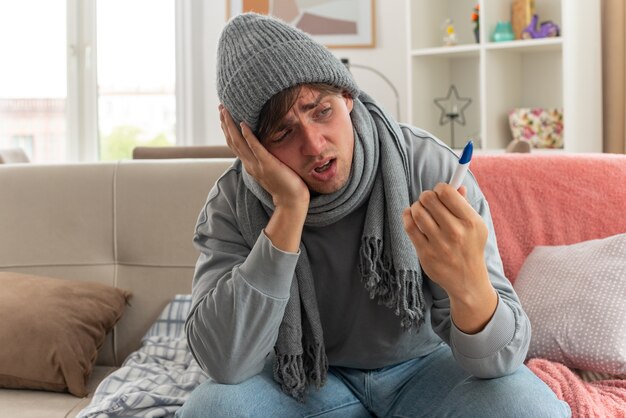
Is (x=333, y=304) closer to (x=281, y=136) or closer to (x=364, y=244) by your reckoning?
(x=364, y=244)

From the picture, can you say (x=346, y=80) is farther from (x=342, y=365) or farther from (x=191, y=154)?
(x=191, y=154)

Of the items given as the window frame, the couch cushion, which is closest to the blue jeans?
the couch cushion

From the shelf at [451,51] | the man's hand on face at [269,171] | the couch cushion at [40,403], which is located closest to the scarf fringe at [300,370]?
the man's hand on face at [269,171]

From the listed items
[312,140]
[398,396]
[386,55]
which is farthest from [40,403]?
[386,55]

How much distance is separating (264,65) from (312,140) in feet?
0.46

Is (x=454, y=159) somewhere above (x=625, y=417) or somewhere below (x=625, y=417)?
above

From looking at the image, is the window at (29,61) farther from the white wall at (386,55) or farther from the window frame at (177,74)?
the white wall at (386,55)

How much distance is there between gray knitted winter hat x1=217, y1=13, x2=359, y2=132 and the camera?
4.53 ft

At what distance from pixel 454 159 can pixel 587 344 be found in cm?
43

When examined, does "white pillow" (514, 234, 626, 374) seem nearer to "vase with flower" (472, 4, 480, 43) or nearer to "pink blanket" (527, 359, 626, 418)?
"pink blanket" (527, 359, 626, 418)

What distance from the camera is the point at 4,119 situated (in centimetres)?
470

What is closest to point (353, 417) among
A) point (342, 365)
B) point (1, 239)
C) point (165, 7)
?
point (342, 365)

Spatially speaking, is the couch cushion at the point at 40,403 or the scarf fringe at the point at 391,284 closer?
the scarf fringe at the point at 391,284

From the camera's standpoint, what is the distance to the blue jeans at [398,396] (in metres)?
1.27
